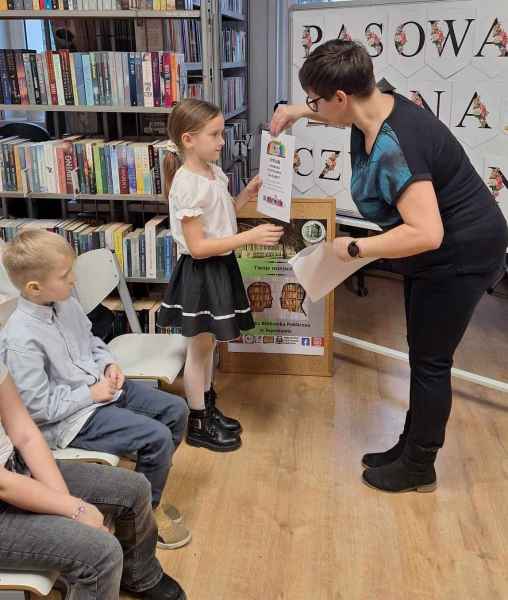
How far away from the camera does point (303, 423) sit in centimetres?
266

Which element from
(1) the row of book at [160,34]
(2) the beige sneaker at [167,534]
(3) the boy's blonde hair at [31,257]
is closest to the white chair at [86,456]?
(2) the beige sneaker at [167,534]

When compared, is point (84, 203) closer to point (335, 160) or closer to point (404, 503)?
point (335, 160)

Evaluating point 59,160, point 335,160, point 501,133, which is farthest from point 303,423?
point 59,160

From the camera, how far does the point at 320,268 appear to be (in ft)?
6.93

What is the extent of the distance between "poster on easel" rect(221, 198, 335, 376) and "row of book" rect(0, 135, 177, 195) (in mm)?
439

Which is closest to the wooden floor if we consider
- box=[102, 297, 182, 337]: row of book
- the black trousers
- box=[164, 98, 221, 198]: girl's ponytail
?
the black trousers

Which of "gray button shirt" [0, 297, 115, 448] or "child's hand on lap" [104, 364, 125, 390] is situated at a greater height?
"gray button shirt" [0, 297, 115, 448]

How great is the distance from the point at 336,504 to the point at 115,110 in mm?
1750

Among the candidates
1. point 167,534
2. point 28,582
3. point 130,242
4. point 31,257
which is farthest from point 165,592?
point 130,242

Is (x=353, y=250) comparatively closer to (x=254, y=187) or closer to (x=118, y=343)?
(x=254, y=187)

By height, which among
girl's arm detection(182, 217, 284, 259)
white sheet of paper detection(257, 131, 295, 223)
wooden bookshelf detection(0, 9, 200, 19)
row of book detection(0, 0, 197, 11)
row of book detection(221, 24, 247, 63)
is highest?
row of book detection(0, 0, 197, 11)

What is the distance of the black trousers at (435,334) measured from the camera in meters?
1.94

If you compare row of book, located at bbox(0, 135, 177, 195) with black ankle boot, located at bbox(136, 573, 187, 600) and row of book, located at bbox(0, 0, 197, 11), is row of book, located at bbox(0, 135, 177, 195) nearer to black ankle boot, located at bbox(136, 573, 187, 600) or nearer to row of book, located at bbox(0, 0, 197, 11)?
row of book, located at bbox(0, 0, 197, 11)

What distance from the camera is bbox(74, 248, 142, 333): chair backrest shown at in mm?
2422
